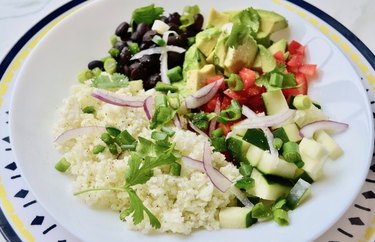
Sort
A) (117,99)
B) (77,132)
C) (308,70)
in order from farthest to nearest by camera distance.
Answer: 1. (308,70)
2. (117,99)
3. (77,132)

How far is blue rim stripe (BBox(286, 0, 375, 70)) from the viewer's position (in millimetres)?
2643

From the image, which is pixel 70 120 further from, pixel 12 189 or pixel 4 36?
pixel 4 36

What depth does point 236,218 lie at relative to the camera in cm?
195

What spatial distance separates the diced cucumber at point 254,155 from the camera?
2.09 meters

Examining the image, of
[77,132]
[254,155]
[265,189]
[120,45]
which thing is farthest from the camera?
[120,45]

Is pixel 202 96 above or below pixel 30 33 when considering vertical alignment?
below

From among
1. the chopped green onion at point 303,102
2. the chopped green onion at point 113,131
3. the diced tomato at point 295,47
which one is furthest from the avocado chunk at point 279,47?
the chopped green onion at point 113,131

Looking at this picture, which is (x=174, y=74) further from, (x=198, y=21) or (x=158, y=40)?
(x=198, y=21)

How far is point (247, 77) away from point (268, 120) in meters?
0.28

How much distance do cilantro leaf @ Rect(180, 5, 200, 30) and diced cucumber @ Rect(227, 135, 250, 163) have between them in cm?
84

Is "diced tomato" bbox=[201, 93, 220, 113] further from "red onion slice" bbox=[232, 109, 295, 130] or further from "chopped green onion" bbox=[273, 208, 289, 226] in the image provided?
"chopped green onion" bbox=[273, 208, 289, 226]

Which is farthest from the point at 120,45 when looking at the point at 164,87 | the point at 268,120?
the point at 268,120

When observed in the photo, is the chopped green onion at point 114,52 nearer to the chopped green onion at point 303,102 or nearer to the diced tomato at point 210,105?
the diced tomato at point 210,105

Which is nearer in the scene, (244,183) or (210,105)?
(244,183)
